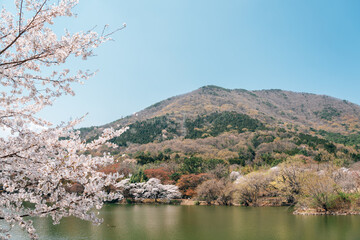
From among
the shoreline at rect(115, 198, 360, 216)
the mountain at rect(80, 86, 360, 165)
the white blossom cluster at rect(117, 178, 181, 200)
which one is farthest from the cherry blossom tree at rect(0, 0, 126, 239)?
the white blossom cluster at rect(117, 178, 181, 200)

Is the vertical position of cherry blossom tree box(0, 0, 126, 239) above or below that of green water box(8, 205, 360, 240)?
above

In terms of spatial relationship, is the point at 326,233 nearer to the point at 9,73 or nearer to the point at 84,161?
the point at 84,161

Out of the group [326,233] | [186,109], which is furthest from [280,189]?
[186,109]

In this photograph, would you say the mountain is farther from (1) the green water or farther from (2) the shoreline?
(1) the green water

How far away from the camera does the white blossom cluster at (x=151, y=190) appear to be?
110 feet

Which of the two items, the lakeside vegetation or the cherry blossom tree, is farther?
the lakeside vegetation

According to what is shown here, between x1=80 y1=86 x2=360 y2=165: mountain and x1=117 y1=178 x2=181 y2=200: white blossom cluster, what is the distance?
8.87 meters

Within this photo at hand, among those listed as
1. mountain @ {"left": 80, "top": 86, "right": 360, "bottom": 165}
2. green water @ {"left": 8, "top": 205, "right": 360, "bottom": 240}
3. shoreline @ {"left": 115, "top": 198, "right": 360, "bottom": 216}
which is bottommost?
shoreline @ {"left": 115, "top": 198, "right": 360, "bottom": 216}

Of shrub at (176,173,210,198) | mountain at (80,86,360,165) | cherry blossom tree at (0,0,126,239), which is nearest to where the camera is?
cherry blossom tree at (0,0,126,239)

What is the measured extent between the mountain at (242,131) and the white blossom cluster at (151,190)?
29.1ft

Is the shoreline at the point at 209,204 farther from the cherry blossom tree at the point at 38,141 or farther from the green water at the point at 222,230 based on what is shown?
the cherry blossom tree at the point at 38,141

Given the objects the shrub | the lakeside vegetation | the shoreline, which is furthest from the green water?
the shrub

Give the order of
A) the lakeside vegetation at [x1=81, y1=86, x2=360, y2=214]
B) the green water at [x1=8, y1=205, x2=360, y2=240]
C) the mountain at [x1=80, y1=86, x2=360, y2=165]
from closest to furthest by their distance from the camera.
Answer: the green water at [x1=8, y1=205, x2=360, y2=240], the lakeside vegetation at [x1=81, y1=86, x2=360, y2=214], the mountain at [x1=80, y1=86, x2=360, y2=165]

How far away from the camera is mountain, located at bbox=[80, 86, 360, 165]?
181 feet
